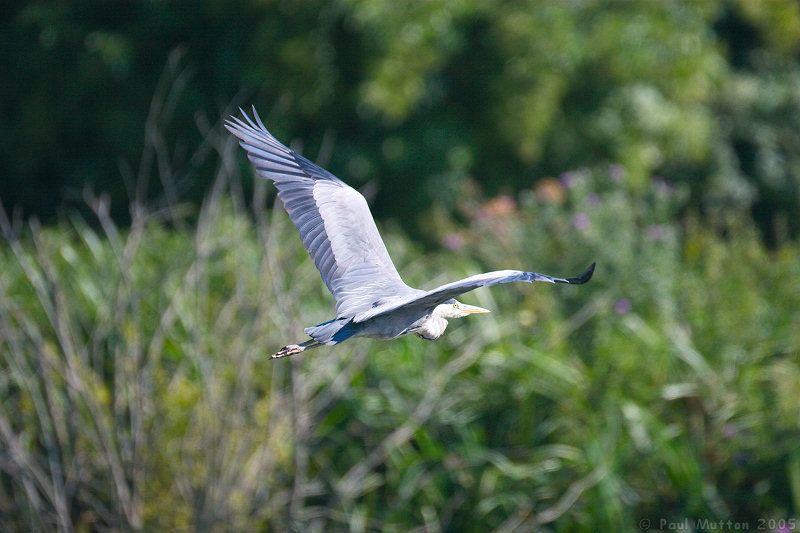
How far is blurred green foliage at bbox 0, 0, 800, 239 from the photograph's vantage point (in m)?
12.3

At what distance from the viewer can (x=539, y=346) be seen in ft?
23.6

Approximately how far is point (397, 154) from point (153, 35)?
295 centimetres

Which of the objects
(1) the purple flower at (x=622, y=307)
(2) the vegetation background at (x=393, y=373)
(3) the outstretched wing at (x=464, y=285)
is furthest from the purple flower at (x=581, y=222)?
(3) the outstretched wing at (x=464, y=285)

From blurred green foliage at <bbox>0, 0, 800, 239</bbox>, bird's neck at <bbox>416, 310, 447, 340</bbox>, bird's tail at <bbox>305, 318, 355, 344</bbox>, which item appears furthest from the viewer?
blurred green foliage at <bbox>0, 0, 800, 239</bbox>

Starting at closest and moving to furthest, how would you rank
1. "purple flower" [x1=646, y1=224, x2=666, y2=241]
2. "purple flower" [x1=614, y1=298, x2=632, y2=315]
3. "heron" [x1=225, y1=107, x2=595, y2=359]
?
"heron" [x1=225, y1=107, x2=595, y2=359]
"purple flower" [x1=614, y1=298, x2=632, y2=315]
"purple flower" [x1=646, y1=224, x2=666, y2=241]

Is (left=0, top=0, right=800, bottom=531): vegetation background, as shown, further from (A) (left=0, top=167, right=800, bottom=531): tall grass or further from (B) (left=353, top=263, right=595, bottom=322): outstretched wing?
(B) (left=353, top=263, right=595, bottom=322): outstretched wing

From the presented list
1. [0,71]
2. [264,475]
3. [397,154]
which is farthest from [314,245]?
[0,71]

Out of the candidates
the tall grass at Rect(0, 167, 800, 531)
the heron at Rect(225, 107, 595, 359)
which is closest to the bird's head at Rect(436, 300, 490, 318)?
the heron at Rect(225, 107, 595, 359)

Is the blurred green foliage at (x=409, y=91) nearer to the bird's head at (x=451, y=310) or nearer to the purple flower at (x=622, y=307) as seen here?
the purple flower at (x=622, y=307)

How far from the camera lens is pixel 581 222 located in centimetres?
811

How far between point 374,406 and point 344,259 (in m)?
2.58

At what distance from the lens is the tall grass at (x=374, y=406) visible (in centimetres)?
621

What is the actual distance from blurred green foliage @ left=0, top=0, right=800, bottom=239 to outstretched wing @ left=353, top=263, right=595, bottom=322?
818 cm

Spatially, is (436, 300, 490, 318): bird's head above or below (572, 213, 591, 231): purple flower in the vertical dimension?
above
